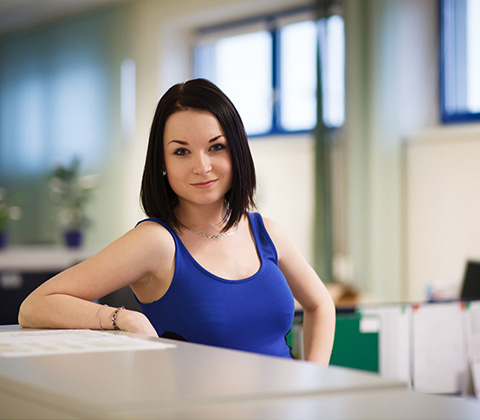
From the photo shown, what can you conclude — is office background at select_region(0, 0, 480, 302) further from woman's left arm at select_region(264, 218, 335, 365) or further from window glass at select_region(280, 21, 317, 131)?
woman's left arm at select_region(264, 218, 335, 365)

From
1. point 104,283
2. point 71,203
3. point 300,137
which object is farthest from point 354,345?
point 300,137

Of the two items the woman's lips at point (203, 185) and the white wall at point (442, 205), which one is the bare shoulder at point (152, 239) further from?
the white wall at point (442, 205)

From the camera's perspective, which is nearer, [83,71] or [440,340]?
[440,340]

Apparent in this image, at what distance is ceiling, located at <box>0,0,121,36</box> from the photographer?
754 centimetres

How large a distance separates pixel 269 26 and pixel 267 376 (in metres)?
5.92

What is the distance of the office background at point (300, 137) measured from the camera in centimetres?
492

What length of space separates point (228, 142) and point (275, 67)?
5093 mm

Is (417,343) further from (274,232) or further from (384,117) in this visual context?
(384,117)

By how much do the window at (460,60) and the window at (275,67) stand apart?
707 mm

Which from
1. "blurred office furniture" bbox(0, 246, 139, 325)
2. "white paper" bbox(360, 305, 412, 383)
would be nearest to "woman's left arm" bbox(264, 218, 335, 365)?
"white paper" bbox(360, 305, 412, 383)

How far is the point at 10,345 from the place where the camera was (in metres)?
0.84

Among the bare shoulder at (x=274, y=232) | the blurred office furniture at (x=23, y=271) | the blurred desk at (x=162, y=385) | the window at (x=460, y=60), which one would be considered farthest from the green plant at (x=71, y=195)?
the blurred desk at (x=162, y=385)

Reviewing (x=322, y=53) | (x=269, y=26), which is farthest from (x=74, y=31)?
(x=322, y=53)

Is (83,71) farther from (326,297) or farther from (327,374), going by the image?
(327,374)
